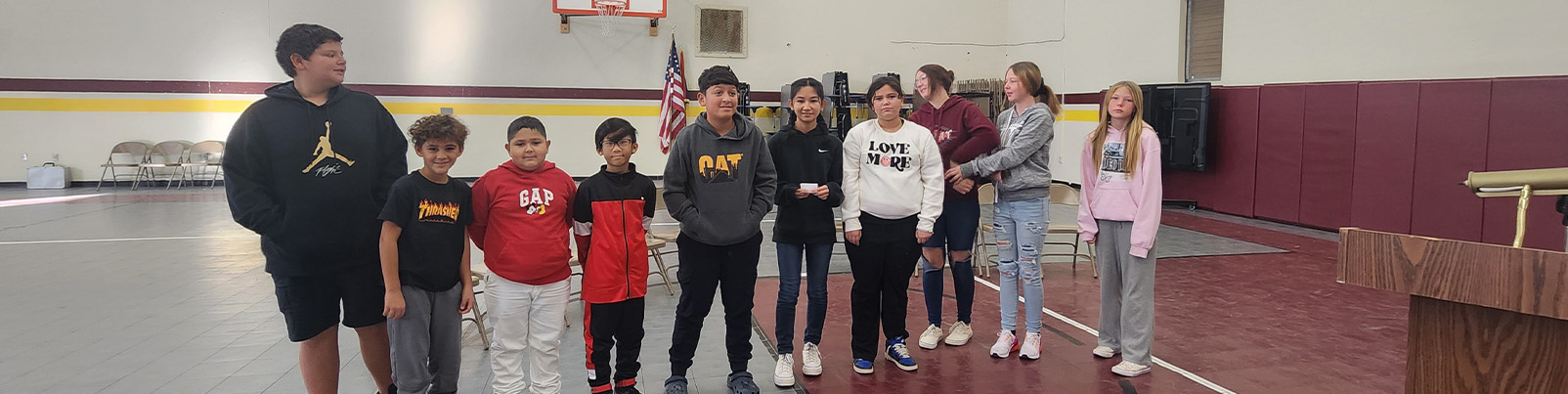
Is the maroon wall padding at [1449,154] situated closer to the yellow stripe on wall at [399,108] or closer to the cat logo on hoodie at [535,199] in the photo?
the yellow stripe on wall at [399,108]

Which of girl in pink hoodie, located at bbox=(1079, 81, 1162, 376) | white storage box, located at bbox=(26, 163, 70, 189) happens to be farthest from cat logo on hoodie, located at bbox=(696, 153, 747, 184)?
white storage box, located at bbox=(26, 163, 70, 189)

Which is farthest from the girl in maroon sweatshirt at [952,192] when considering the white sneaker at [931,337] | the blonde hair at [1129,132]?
the blonde hair at [1129,132]

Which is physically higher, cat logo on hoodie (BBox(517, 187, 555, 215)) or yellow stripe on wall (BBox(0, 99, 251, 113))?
yellow stripe on wall (BBox(0, 99, 251, 113))

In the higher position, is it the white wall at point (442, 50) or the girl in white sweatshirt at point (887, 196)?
the white wall at point (442, 50)

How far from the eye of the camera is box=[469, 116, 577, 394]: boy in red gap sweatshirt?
2961 millimetres

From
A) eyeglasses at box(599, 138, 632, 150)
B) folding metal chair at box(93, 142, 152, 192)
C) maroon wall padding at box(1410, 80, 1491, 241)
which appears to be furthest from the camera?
folding metal chair at box(93, 142, 152, 192)

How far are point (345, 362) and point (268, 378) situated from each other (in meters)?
0.31

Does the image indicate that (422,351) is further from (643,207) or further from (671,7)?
(671,7)

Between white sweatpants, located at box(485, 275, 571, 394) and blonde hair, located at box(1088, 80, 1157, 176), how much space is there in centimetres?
242

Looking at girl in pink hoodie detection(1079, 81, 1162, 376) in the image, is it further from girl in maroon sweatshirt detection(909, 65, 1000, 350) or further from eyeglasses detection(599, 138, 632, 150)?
eyeglasses detection(599, 138, 632, 150)

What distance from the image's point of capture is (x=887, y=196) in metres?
3.60

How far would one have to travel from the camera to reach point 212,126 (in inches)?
521

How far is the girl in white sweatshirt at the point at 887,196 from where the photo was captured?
362cm

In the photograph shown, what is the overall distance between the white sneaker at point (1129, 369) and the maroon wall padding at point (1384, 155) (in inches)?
230
